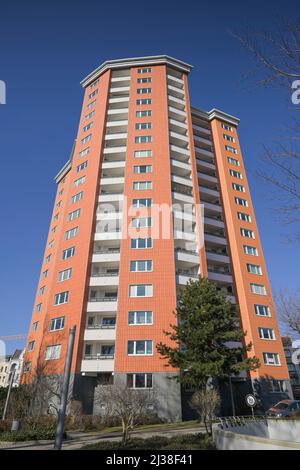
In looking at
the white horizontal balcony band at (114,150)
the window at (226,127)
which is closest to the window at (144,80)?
the white horizontal balcony band at (114,150)

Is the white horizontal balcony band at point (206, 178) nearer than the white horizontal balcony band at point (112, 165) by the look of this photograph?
No

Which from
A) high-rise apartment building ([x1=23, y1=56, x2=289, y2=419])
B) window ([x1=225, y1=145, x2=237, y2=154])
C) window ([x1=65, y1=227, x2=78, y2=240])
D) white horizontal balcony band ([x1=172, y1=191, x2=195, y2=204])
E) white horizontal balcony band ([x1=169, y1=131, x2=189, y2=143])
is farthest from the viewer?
window ([x1=225, y1=145, x2=237, y2=154])

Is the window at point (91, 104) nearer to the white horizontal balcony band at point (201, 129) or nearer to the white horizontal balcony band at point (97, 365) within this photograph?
the white horizontal balcony band at point (201, 129)

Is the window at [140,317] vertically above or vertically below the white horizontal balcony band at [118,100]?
below

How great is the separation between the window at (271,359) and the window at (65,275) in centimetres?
2375

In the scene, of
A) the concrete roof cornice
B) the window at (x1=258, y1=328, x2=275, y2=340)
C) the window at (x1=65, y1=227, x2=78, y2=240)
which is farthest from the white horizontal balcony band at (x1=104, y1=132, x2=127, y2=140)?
the window at (x1=258, y1=328, x2=275, y2=340)

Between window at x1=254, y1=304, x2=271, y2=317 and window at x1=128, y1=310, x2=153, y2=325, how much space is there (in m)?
14.0

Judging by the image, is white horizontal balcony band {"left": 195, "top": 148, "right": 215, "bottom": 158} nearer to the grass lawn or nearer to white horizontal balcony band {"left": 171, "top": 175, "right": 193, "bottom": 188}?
white horizontal balcony band {"left": 171, "top": 175, "right": 193, "bottom": 188}

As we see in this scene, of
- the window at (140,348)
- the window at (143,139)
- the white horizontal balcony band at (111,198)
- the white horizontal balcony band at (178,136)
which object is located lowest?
the window at (140,348)

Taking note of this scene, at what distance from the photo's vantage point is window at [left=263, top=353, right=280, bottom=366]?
33.0 meters

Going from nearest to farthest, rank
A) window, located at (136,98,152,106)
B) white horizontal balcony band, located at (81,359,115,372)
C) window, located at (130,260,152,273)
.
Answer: white horizontal balcony band, located at (81,359,115,372), window, located at (130,260,152,273), window, located at (136,98,152,106)

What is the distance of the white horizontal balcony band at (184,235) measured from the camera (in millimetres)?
35316

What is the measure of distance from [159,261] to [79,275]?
896 centimetres

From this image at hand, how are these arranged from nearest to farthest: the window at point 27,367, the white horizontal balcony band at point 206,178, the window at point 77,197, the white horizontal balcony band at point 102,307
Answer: the white horizontal balcony band at point 102,307 → the window at point 27,367 → the window at point 77,197 → the white horizontal balcony band at point 206,178
